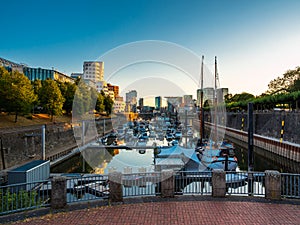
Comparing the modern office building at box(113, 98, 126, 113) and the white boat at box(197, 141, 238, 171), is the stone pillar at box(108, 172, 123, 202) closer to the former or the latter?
the modern office building at box(113, 98, 126, 113)

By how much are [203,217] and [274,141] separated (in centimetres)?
2788

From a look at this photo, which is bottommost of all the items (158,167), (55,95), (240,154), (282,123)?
(240,154)

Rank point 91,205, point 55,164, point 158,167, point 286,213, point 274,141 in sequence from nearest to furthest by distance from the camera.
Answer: point 286,213 → point 91,205 → point 158,167 → point 55,164 → point 274,141

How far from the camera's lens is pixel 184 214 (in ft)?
22.9

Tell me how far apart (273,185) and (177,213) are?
3.70m

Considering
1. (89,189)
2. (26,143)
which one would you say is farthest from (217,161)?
(26,143)

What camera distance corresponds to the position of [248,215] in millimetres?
6887

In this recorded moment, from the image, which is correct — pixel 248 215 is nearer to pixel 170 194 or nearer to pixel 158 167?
pixel 170 194

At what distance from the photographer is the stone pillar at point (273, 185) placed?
8.08m

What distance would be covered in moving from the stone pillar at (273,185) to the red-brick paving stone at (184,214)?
18.1 inches

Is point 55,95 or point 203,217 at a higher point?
point 55,95

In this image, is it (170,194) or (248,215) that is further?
(170,194)

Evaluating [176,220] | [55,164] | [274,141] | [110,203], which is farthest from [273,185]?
[274,141]

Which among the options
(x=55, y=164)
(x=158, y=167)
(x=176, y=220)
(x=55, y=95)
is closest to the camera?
(x=176, y=220)
